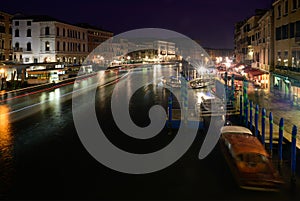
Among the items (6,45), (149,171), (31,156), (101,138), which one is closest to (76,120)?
(101,138)

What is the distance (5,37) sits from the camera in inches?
2584

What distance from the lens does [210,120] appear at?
19.5m

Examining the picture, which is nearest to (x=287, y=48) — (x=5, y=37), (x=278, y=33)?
(x=278, y=33)

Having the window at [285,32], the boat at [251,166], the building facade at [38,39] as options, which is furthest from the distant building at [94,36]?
the boat at [251,166]

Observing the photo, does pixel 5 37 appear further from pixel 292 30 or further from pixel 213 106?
pixel 213 106

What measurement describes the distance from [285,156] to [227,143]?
8.05 ft

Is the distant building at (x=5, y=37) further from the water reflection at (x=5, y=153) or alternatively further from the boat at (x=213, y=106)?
the boat at (x=213, y=106)

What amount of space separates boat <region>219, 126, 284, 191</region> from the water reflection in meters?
6.48

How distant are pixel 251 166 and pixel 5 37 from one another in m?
65.4

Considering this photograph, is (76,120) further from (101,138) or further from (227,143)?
(227,143)

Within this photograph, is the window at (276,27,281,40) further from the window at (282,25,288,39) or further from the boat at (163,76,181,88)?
the boat at (163,76,181,88)

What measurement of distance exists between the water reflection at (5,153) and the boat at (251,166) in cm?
648

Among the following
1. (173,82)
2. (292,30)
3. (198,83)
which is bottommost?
(198,83)

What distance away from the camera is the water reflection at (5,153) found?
998 cm
